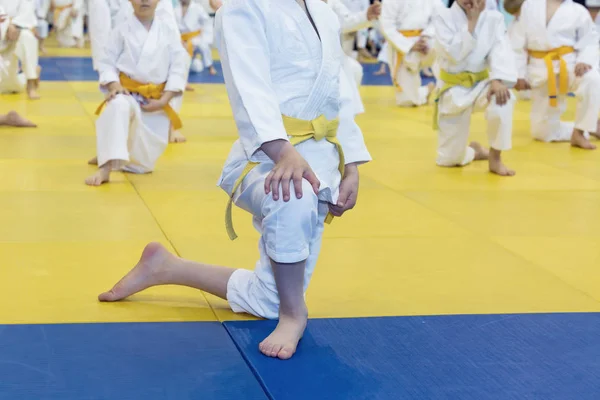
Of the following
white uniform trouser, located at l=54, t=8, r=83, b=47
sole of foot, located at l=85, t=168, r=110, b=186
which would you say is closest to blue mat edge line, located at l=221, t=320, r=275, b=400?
sole of foot, located at l=85, t=168, r=110, b=186

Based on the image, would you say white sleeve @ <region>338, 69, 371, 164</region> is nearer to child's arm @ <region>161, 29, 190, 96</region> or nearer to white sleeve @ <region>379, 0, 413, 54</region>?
child's arm @ <region>161, 29, 190, 96</region>

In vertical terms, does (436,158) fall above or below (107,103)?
below

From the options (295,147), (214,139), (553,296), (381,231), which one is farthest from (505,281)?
→ (214,139)

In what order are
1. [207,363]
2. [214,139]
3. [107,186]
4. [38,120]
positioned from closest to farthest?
[207,363]
[107,186]
[214,139]
[38,120]

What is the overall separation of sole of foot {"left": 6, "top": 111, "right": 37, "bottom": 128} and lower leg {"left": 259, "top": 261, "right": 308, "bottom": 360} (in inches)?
173

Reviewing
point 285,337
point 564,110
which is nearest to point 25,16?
point 564,110

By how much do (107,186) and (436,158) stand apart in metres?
2.16

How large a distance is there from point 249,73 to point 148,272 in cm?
74

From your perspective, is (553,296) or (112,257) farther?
(112,257)

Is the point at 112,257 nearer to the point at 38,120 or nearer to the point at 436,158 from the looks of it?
the point at 436,158

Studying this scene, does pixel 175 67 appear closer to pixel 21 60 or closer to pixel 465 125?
pixel 465 125

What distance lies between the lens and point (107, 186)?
472cm

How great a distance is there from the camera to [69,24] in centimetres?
1475

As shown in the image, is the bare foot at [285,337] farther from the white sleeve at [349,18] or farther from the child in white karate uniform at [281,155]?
the white sleeve at [349,18]
